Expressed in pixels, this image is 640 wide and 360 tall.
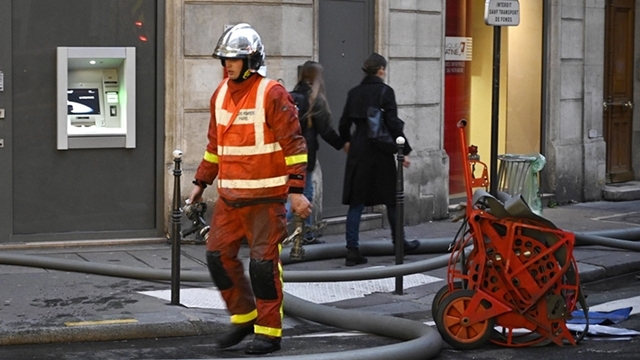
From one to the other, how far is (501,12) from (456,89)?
3.15 metres

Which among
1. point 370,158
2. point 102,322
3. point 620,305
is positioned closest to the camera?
point 102,322

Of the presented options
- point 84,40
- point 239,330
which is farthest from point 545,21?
point 239,330

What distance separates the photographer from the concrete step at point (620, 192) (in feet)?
52.5

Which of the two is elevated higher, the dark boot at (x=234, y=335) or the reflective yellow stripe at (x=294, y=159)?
the reflective yellow stripe at (x=294, y=159)

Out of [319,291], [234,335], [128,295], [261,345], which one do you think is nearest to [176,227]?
[128,295]

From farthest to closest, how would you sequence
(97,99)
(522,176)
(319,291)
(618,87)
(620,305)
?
(618,87), (522,176), (97,99), (319,291), (620,305)

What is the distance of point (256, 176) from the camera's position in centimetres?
723

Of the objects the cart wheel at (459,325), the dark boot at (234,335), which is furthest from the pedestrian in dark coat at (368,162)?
the dark boot at (234,335)

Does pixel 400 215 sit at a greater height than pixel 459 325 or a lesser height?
greater

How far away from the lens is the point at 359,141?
10773mm

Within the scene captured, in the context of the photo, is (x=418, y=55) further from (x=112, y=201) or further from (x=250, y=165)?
(x=250, y=165)

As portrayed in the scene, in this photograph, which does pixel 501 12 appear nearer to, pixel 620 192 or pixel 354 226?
pixel 354 226

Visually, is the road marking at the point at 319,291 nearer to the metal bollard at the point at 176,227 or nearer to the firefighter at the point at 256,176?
the metal bollard at the point at 176,227

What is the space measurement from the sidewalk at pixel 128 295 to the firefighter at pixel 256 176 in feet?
1.60
